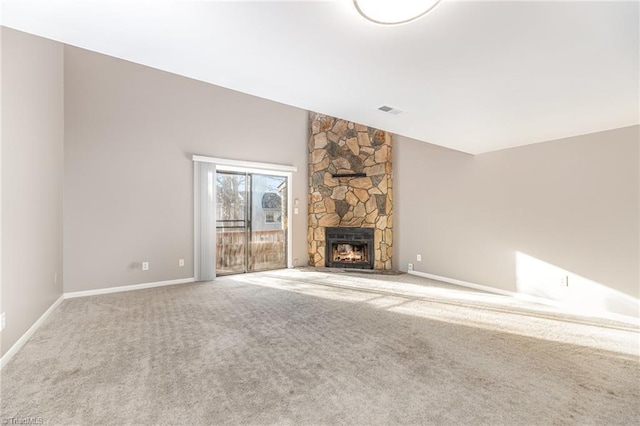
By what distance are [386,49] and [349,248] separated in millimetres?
4937

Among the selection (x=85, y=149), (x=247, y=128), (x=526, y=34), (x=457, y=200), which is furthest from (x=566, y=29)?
(x=85, y=149)

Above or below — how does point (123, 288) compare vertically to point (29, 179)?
below

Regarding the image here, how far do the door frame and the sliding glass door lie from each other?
0.09m

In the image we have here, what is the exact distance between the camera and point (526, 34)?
5.98 ft

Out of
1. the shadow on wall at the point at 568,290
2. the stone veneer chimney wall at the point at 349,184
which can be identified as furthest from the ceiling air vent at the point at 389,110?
the stone veneer chimney wall at the point at 349,184

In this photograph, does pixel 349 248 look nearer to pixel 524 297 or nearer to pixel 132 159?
pixel 524 297

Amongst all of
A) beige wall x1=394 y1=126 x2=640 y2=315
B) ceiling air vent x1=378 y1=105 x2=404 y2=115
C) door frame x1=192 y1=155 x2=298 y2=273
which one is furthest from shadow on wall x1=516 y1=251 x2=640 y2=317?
door frame x1=192 y1=155 x2=298 y2=273

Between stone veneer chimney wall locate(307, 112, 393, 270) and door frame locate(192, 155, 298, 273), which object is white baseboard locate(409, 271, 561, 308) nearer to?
stone veneer chimney wall locate(307, 112, 393, 270)

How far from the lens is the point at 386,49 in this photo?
205cm

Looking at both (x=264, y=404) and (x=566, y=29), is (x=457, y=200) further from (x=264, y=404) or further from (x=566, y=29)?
(x=264, y=404)

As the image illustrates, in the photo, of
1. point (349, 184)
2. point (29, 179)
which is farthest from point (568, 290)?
point (29, 179)

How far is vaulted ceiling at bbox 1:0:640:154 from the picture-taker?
1642mm

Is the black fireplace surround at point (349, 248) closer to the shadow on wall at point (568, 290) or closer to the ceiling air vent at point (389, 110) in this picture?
the shadow on wall at point (568, 290)

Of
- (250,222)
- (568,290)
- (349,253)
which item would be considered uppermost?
(250,222)
